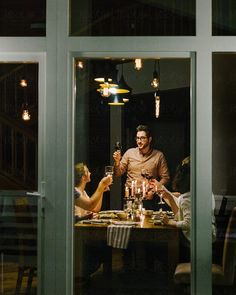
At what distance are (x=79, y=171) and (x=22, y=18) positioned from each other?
3.90 ft

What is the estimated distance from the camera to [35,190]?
3.86 meters

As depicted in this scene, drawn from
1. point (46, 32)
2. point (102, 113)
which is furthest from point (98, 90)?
point (46, 32)

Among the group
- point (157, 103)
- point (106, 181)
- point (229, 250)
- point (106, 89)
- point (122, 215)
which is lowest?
point (229, 250)

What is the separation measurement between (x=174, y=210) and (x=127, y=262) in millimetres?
528

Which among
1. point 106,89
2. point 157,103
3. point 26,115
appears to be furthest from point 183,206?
point 26,115

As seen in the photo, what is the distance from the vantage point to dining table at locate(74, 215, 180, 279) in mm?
3910

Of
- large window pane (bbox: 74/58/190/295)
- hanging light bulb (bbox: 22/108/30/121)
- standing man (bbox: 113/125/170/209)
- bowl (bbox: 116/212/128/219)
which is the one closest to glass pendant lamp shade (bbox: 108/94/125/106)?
large window pane (bbox: 74/58/190/295)

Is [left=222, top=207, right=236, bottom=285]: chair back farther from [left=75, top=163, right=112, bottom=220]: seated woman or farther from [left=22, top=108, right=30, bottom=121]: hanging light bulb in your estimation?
[left=22, top=108, right=30, bottom=121]: hanging light bulb

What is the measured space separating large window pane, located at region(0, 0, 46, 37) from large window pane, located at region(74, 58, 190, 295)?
15.6 inches

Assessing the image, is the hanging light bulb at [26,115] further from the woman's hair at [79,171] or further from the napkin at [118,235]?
the napkin at [118,235]

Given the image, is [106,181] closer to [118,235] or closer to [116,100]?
[118,235]

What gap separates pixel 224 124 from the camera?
3.88 m

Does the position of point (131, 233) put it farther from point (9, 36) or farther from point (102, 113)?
point (9, 36)

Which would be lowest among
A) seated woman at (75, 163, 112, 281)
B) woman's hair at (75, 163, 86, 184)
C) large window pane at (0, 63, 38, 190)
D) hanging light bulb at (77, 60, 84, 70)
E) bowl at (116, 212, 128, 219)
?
bowl at (116, 212, 128, 219)
